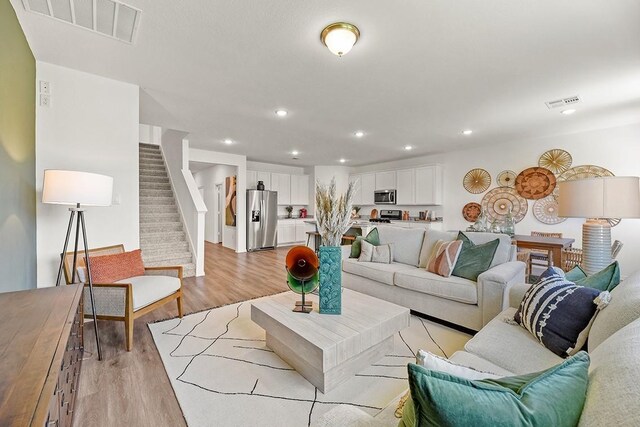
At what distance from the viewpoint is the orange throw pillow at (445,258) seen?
273 centimetres

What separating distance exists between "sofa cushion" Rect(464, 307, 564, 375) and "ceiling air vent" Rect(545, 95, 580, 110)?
10.0 feet

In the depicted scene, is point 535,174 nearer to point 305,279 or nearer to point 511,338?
point 511,338

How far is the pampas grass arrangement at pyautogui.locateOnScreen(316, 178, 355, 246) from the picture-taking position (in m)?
1.91

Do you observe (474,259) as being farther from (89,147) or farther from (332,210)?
(89,147)

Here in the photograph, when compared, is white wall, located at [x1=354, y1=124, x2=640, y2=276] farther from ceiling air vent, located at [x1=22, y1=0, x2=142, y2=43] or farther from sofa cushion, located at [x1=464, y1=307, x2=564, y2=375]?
ceiling air vent, located at [x1=22, y1=0, x2=142, y2=43]

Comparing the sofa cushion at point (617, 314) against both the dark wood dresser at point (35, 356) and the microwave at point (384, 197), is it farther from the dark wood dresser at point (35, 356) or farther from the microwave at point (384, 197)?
the microwave at point (384, 197)

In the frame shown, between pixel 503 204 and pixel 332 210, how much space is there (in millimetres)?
4956

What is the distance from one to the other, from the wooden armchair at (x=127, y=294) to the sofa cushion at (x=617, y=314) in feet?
9.33

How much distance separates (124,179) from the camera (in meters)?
3.04

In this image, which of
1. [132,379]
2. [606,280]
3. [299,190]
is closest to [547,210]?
[606,280]

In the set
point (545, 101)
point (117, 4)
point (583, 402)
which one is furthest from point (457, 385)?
point (545, 101)

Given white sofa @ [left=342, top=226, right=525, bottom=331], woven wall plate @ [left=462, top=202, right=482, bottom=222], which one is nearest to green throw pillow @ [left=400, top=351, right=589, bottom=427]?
white sofa @ [left=342, top=226, right=525, bottom=331]

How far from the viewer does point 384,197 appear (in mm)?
7234

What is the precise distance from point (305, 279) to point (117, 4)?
7.37 ft
